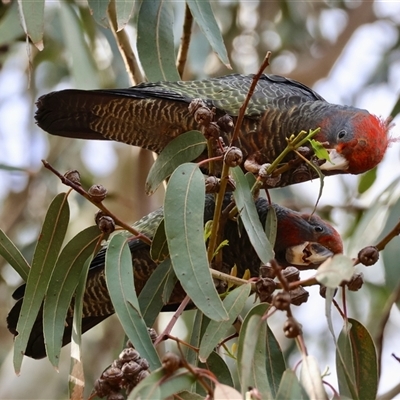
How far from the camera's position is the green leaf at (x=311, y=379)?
1.22 meters

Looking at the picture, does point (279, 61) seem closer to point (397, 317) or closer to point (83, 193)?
point (397, 317)

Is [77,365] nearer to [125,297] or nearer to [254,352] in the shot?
[125,297]

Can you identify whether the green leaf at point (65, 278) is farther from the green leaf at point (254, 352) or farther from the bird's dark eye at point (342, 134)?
the bird's dark eye at point (342, 134)

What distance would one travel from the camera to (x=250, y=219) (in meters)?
1.56

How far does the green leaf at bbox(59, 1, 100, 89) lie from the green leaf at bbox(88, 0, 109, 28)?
2.45 ft

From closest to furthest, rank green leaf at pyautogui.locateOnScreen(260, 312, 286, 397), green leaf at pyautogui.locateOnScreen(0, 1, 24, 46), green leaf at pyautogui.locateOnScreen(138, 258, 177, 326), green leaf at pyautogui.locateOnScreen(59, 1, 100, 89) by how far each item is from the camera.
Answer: green leaf at pyautogui.locateOnScreen(260, 312, 286, 397) < green leaf at pyautogui.locateOnScreen(138, 258, 177, 326) < green leaf at pyautogui.locateOnScreen(59, 1, 100, 89) < green leaf at pyautogui.locateOnScreen(0, 1, 24, 46)

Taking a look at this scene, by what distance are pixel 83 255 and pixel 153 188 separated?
23 centimetres

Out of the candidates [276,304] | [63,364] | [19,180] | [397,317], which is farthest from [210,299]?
[397,317]

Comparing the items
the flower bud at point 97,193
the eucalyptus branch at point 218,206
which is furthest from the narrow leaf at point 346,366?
the flower bud at point 97,193

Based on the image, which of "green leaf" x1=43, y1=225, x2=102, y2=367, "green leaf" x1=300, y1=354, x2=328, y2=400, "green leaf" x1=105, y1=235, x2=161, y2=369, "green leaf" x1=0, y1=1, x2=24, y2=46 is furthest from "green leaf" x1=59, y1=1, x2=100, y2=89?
"green leaf" x1=300, y1=354, x2=328, y2=400

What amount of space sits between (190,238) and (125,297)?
20cm

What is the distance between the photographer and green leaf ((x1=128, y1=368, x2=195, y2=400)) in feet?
3.76

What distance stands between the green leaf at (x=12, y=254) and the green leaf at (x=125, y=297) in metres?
0.34

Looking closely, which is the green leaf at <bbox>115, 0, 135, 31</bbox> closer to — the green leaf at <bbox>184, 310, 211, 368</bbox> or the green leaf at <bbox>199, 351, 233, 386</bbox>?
the green leaf at <bbox>184, 310, 211, 368</bbox>
